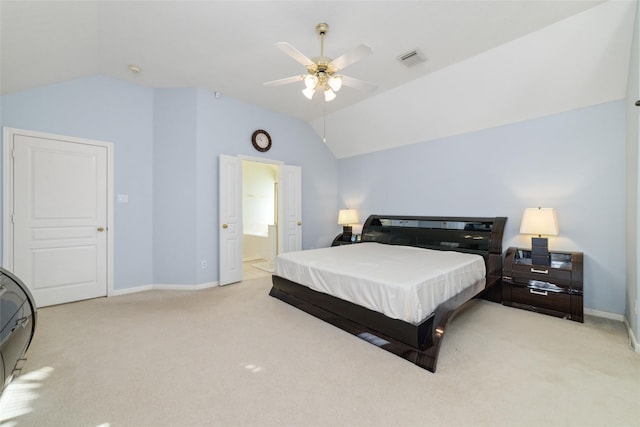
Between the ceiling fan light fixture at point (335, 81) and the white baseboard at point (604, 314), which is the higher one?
the ceiling fan light fixture at point (335, 81)

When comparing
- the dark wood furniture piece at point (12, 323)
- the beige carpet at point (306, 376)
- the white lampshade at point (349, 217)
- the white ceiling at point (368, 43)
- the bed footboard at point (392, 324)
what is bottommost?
the beige carpet at point (306, 376)

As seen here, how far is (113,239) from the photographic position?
3.73 metres

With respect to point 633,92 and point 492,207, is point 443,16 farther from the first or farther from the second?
point 492,207

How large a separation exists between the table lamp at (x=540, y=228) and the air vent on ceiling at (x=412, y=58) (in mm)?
2270

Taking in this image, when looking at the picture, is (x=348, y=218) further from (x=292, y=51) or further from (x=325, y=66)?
(x=292, y=51)

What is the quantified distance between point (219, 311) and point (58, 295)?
83.8 inches

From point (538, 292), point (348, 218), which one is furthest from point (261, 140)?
point (538, 292)

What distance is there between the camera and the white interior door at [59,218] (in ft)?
10.2

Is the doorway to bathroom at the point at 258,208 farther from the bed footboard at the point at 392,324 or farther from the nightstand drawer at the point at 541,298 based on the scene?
the nightstand drawer at the point at 541,298

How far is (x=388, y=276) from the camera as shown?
7.98 ft

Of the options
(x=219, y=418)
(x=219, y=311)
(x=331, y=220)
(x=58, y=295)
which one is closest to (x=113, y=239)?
(x=58, y=295)

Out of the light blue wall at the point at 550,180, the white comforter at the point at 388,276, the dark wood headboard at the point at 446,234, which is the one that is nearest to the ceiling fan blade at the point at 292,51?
the white comforter at the point at 388,276

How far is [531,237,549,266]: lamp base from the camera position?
314 centimetres

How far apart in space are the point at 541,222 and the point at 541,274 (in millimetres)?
605
